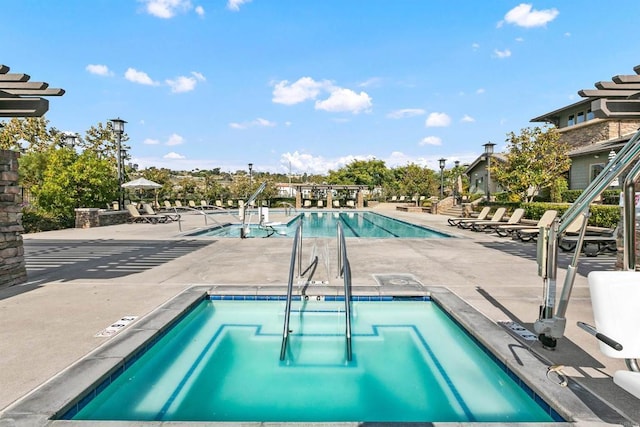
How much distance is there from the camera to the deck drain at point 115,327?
11.7 ft

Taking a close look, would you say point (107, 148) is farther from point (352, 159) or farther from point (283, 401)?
point (352, 159)

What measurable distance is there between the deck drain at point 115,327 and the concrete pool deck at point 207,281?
9 centimetres

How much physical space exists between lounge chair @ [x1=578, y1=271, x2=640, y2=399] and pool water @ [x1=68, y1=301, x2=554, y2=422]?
2.37ft

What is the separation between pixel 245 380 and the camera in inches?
133

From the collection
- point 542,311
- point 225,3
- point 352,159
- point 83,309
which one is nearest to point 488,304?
point 542,311

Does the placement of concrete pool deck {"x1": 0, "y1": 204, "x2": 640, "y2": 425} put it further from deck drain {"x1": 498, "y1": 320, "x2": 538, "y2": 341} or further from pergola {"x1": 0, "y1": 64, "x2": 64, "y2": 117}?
pergola {"x1": 0, "y1": 64, "x2": 64, "y2": 117}

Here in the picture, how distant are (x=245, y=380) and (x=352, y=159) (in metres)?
54.6

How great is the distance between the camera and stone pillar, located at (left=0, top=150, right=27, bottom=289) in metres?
5.46

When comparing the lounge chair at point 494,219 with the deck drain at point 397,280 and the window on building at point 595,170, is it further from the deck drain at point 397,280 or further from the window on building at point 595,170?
the deck drain at point 397,280

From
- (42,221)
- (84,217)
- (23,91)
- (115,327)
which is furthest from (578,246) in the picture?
(42,221)

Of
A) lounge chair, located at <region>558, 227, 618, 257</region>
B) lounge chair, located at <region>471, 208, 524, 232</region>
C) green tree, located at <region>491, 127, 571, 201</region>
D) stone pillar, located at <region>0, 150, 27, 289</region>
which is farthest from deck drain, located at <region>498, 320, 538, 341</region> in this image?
green tree, located at <region>491, 127, 571, 201</region>

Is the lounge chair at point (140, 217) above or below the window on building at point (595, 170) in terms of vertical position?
below

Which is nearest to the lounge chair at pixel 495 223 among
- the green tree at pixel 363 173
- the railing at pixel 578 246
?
the railing at pixel 578 246

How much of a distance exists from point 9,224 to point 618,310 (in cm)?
777
